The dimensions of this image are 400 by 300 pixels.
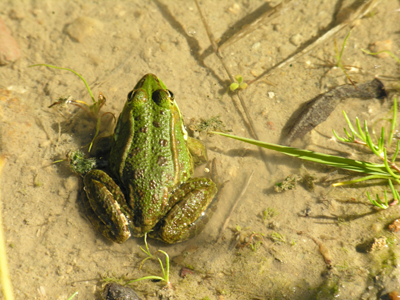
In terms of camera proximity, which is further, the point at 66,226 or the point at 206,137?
the point at 206,137

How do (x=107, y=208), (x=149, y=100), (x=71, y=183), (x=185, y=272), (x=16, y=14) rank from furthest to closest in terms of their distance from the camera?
(x=16, y=14), (x=71, y=183), (x=149, y=100), (x=185, y=272), (x=107, y=208)

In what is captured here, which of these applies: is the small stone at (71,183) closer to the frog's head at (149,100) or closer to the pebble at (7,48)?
the frog's head at (149,100)

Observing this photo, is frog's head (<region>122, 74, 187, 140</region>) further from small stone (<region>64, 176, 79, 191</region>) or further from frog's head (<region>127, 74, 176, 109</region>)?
small stone (<region>64, 176, 79, 191</region>)

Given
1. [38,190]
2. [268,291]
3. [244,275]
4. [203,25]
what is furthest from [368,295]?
[203,25]

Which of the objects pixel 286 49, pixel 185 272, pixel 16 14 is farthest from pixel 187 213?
pixel 16 14

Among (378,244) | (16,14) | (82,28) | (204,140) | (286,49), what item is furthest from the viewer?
(16,14)

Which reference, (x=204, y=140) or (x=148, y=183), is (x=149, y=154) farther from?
(x=204, y=140)

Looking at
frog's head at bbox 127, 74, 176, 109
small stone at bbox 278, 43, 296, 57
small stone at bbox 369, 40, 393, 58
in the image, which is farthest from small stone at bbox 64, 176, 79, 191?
small stone at bbox 369, 40, 393, 58

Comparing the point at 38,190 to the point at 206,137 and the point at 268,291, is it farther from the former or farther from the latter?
the point at 268,291

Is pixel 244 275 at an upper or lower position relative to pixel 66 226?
lower
